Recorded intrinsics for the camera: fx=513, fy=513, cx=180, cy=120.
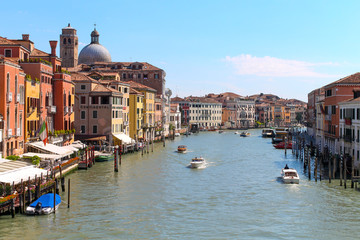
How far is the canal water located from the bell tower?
178 feet

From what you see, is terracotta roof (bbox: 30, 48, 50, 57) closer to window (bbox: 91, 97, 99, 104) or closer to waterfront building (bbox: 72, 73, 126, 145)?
waterfront building (bbox: 72, 73, 126, 145)

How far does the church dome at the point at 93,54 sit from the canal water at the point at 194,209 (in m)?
52.5

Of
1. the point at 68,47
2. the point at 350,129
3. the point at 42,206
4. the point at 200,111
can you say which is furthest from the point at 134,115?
the point at 200,111

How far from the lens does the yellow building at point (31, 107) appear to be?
31391 millimetres

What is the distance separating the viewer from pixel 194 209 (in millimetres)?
22859

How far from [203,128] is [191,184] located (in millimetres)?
88084

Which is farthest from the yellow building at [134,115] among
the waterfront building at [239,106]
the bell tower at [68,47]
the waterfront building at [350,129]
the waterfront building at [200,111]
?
the waterfront building at [239,106]

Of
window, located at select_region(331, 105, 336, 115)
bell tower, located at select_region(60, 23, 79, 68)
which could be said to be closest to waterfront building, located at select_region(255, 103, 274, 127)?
bell tower, located at select_region(60, 23, 79, 68)

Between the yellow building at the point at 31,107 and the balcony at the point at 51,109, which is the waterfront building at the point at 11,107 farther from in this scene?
the balcony at the point at 51,109

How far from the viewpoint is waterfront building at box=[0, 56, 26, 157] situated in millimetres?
26719

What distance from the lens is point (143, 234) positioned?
18.9 m

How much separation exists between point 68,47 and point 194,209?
2666 inches

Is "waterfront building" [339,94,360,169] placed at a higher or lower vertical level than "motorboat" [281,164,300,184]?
higher

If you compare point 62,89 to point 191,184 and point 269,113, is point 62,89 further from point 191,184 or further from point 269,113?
point 269,113
